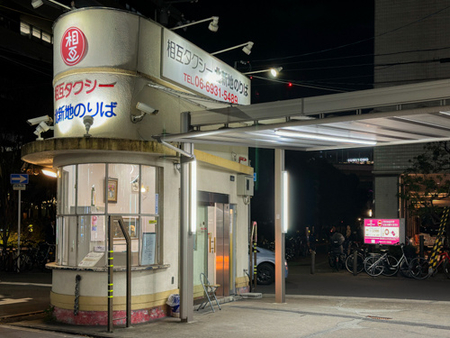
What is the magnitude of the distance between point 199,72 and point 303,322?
6369 millimetres

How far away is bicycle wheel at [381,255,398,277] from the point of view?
70.9 feet

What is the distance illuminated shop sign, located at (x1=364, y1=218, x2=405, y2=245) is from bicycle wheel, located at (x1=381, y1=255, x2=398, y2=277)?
2.22 metres

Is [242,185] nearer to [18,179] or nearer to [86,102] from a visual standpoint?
[86,102]

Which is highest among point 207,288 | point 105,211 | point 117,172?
point 117,172

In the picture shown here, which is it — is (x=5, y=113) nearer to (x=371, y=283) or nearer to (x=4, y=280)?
→ (x=4, y=280)

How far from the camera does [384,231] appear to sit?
2409 cm

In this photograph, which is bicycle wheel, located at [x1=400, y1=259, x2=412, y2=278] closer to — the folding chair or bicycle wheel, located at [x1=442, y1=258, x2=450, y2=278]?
bicycle wheel, located at [x1=442, y1=258, x2=450, y2=278]

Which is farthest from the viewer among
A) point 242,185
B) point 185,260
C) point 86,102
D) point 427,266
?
point 427,266

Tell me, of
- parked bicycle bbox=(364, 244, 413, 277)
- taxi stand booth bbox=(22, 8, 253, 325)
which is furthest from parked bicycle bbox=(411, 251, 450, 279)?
taxi stand booth bbox=(22, 8, 253, 325)

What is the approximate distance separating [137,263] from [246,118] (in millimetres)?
3802

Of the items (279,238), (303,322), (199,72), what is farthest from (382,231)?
(303,322)

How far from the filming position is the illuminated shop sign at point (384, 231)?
77.9 ft

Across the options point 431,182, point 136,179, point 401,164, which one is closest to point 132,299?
point 136,179

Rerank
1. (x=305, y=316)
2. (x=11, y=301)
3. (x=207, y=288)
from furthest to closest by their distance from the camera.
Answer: (x=11, y=301) → (x=207, y=288) → (x=305, y=316)
